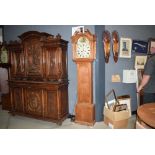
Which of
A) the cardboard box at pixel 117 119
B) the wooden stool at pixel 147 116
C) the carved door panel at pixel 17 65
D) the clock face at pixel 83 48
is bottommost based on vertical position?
the cardboard box at pixel 117 119

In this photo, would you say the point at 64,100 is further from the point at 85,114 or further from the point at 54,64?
the point at 54,64

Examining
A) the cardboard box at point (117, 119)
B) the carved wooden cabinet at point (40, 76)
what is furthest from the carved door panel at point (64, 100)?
the cardboard box at point (117, 119)

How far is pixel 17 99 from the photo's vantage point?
3.06 meters

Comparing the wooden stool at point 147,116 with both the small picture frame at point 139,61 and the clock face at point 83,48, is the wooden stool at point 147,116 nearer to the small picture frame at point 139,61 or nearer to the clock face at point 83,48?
the clock face at point 83,48

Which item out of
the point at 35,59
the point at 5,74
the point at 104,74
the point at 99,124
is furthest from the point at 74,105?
the point at 5,74

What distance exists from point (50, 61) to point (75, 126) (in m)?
1.25

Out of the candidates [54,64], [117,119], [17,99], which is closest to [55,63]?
[54,64]

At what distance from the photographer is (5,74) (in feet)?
11.3

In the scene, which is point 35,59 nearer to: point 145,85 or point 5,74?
point 5,74

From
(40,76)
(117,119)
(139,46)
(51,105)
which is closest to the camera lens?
(117,119)

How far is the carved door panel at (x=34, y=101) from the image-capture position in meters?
2.77

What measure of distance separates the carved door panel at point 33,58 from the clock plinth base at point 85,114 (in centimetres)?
95

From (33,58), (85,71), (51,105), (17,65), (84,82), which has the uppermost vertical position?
(33,58)

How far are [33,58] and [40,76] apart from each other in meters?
0.38
